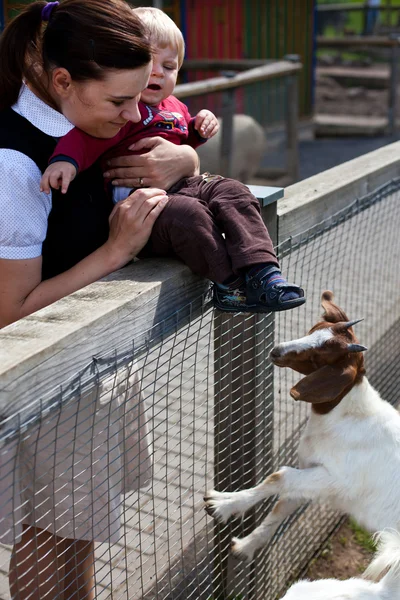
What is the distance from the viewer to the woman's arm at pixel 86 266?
6.03 ft

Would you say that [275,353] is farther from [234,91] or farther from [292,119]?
[292,119]

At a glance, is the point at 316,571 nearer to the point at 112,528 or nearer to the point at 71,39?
the point at 112,528

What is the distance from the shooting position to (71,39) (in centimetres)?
184

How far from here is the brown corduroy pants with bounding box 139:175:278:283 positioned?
1905mm

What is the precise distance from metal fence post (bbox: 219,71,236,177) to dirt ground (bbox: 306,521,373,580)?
16.6ft

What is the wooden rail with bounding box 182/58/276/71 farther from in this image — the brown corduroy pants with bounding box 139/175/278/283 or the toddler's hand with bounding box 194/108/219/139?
the brown corduroy pants with bounding box 139/175/278/283

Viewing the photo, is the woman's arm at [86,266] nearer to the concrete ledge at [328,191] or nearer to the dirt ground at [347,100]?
the concrete ledge at [328,191]

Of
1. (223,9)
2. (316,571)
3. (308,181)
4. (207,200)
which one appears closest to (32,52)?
(207,200)

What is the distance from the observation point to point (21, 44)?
1.96 meters

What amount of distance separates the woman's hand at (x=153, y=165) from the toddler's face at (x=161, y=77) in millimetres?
207

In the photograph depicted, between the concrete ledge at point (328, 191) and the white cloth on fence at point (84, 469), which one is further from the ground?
the concrete ledge at point (328, 191)

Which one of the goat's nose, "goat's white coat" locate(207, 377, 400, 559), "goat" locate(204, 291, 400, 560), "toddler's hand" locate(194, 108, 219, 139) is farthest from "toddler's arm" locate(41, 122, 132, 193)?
"goat's white coat" locate(207, 377, 400, 559)

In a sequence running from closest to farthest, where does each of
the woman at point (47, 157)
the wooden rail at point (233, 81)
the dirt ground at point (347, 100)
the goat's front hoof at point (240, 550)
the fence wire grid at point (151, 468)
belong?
the fence wire grid at point (151, 468), the woman at point (47, 157), the goat's front hoof at point (240, 550), the wooden rail at point (233, 81), the dirt ground at point (347, 100)

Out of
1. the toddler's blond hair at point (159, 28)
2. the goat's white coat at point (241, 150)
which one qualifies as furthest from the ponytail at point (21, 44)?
the goat's white coat at point (241, 150)
